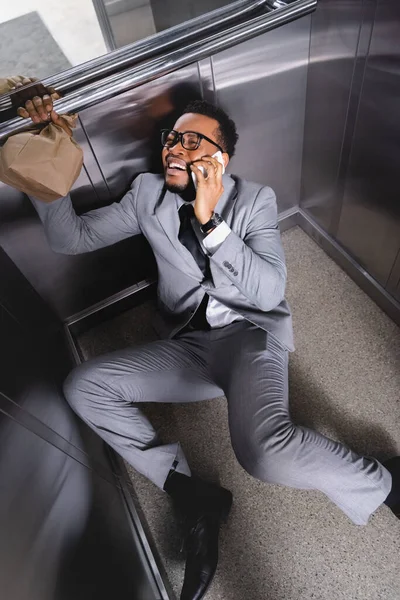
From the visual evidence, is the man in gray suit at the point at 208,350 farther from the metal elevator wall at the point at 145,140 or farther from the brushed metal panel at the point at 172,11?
the brushed metal panel at the point at 172,11

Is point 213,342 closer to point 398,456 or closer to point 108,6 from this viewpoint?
point 398,456

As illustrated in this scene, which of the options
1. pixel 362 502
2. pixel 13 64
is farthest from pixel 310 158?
pixel 13 64

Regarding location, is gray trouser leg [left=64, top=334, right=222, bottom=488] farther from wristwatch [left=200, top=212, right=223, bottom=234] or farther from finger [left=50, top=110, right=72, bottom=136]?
finger [left=50, top=110, right=72, bottom=136]

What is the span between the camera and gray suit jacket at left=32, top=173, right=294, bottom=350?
122cm

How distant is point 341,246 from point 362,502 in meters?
1.23

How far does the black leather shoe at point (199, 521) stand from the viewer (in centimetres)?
129

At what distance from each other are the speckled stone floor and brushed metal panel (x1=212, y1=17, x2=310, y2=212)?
1.77 feet

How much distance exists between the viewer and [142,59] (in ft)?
4.28

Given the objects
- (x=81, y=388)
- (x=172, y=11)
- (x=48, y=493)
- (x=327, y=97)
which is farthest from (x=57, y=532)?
(x=172, y=11)

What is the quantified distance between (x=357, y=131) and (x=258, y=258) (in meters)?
0.76

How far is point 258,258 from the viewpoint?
4.00 feet

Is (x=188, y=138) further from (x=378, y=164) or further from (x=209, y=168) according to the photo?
(x=378, y=164)

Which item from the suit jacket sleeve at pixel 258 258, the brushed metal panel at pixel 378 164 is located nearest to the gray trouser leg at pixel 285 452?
the suit jacket sleeve at pixel 258 258

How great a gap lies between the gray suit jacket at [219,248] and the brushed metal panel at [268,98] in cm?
41
